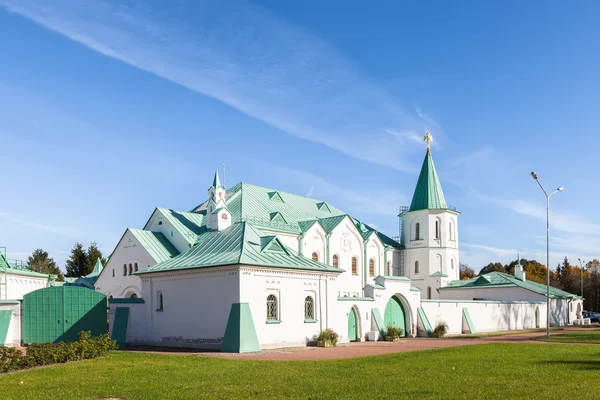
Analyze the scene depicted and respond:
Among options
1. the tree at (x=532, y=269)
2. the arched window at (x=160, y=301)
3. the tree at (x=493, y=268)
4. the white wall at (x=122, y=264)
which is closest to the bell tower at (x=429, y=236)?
the white wall at (x=122, y=264)

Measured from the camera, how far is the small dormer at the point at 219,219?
3616 centimetres

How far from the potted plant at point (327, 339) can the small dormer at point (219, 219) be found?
9.61 meters

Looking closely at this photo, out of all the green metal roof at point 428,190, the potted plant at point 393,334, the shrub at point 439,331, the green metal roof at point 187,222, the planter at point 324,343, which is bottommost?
the shrub at point 439,331

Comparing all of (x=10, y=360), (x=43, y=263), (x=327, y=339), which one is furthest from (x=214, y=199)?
(x=43, y=263)

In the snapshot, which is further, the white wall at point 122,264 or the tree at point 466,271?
the tree at point 466,271

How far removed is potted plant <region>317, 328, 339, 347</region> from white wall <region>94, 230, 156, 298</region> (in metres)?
11.0

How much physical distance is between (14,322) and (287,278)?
13093 millimetres

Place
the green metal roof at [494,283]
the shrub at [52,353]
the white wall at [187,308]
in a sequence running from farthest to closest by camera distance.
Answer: the green metal roof at [494,283] → the white wall at [187,308] → the shrub at [52,353]

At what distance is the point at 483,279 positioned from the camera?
53906 millimetres

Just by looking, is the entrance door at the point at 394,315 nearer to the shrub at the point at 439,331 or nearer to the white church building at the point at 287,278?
the white church building at the point at 287,278

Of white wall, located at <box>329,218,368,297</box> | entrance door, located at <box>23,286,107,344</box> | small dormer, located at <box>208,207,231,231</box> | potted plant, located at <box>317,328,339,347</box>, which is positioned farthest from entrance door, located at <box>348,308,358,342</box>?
entrance door, located at <box>23,286,107,344</box>

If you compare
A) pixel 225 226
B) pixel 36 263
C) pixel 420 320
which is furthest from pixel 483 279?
pixel 36 263

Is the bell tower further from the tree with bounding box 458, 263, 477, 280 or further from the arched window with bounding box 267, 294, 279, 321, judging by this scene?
the tree with bounding box 458, 263, 477, 280

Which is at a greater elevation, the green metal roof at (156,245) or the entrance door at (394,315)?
the green metal roof at (156,245)
